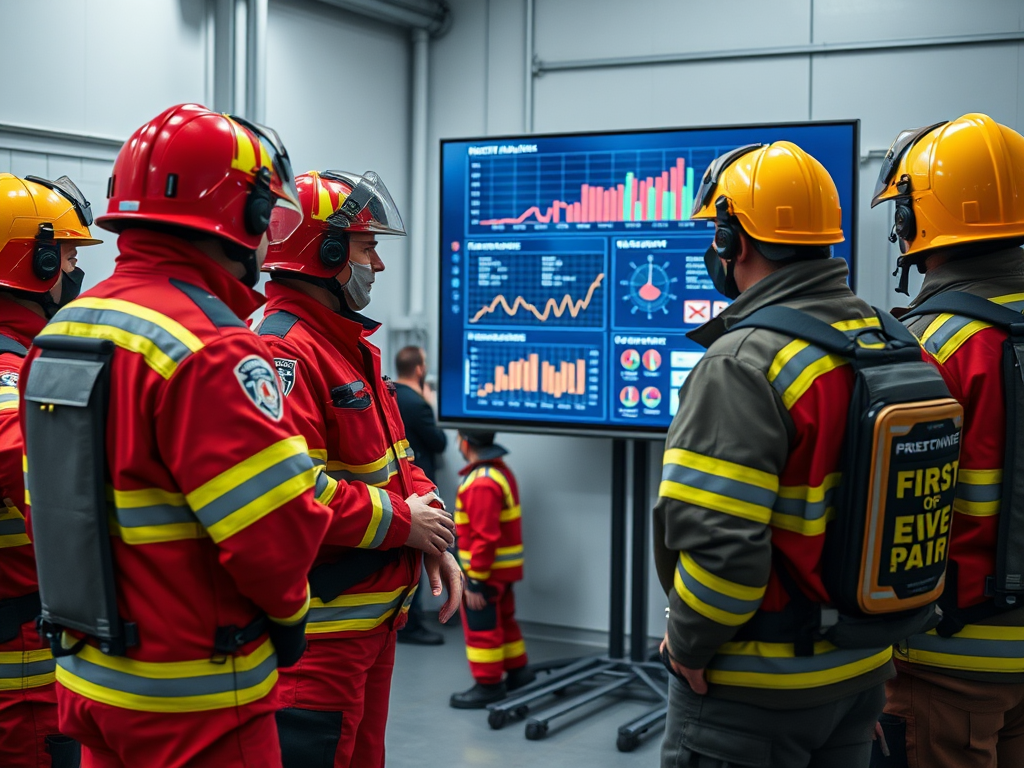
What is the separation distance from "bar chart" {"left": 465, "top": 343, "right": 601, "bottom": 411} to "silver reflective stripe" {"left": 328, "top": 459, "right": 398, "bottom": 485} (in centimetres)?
266

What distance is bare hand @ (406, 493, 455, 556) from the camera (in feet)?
7.64

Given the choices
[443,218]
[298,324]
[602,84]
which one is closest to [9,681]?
[298,324]

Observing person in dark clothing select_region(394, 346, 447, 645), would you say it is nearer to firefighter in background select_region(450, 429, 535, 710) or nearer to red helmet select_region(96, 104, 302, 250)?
firefighter in background select_region(450, 429, 535, 710)

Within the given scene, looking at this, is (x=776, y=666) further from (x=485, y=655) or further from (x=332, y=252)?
(x=485, y=655)

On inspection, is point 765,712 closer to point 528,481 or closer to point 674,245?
point 674,245

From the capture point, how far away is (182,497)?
1607mm

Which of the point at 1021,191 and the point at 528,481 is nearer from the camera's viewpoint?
the point at 1021,191

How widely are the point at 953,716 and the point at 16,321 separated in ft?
7.88

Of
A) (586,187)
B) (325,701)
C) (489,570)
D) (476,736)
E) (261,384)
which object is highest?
(586,187)

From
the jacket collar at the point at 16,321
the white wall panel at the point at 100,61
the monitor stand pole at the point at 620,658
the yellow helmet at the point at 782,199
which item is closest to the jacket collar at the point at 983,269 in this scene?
the yellow helmet at the point at 782,199

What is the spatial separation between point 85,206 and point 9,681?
1252 millimetres

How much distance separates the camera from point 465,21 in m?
6.34

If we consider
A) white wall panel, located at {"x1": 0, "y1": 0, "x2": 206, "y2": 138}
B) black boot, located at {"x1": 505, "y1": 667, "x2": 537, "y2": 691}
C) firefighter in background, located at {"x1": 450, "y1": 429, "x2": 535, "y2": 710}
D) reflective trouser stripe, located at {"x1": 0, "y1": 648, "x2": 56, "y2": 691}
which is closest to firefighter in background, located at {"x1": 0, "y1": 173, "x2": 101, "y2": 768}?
reflective trouser stripe, located at {"x1": 0, "y1": 648, "x2": 56, "y2": 691}

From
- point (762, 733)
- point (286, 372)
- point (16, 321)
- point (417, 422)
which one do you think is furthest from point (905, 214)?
point (417, 422)
